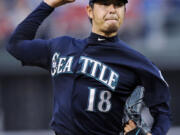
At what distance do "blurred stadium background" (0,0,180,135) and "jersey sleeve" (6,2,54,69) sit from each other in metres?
4.87

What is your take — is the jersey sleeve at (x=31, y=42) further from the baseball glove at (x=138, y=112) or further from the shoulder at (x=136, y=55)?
the baseball glove at (x=138, y=112)

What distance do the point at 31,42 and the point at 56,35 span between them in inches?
196

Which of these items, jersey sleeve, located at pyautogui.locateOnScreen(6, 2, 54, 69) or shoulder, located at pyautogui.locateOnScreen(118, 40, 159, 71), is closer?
shoulder, located at pyautogui.locateOnScreen(118, 40, 159, 71)

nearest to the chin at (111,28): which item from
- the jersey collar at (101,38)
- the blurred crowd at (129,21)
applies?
the jersey collar at (101,38)

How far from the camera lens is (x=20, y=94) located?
29.5 feet

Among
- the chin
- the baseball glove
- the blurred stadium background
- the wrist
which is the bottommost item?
the blurred stadium background

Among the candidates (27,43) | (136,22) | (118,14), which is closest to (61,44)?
(27,43)

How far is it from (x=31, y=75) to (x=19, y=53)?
545cm

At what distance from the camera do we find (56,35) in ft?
28.0

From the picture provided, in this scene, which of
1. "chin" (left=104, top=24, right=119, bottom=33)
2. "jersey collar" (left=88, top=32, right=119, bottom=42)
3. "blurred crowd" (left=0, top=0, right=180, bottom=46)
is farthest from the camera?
"blurred crowd" (left=0, top=0, right=180, bottom=46)

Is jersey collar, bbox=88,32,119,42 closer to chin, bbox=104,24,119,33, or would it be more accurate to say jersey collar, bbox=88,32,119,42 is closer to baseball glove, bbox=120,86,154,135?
chin, bbox=104,24,119,33

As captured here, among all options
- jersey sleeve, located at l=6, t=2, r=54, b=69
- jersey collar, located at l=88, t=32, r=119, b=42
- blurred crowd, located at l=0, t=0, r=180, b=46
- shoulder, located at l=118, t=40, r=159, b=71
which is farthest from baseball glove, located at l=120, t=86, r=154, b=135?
blurred crowd, located at l=0, t=0, r=180, b=46

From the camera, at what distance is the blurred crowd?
851cm

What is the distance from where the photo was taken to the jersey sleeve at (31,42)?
3.53 meters
